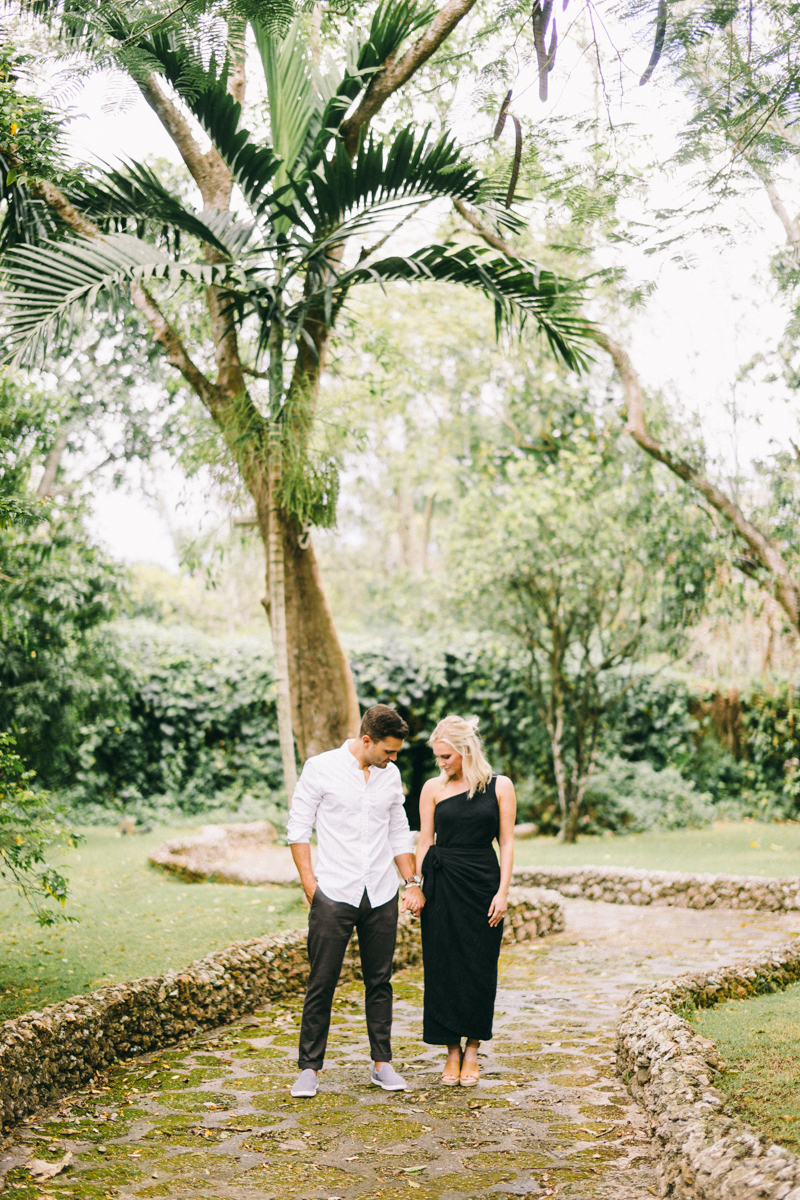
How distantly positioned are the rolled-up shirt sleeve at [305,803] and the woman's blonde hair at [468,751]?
1.97 ft

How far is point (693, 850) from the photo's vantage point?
12.2 metres

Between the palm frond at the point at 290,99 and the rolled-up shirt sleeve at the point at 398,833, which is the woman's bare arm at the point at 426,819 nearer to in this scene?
the rolled-up shirt sleeve at the point at 398,833

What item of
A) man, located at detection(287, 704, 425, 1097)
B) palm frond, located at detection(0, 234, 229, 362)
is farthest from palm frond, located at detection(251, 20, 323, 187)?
man, located at detection(287, 704, 425, 1097)

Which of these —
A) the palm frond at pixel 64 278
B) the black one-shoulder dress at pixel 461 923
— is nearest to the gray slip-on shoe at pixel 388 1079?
the black one-shoulder dress at pixel 461 923

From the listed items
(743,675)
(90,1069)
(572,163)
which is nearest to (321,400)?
(572,163)

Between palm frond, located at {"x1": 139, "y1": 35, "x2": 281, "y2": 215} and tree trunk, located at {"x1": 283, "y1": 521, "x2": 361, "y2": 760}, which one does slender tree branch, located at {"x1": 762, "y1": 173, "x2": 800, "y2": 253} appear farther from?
tree trunk, located at {"x1": 283, "y1": 521, "x2": 361, "y2": 760}

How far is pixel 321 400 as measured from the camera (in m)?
9.34

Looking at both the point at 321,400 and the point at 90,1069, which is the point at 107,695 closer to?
the point at 321,400

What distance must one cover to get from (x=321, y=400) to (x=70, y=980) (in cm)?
546

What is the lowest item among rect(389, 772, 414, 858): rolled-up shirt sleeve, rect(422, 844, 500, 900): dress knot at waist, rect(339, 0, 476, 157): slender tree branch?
rect(422, 844, 500, 900): dress knot at waist

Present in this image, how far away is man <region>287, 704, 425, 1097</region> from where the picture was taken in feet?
14.9

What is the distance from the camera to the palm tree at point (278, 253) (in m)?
6.14

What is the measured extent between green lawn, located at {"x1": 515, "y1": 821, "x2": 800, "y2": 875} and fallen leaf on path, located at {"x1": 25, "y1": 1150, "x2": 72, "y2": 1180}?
7.79 metres

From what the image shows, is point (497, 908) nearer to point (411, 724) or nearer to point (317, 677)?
point (317, 677)
